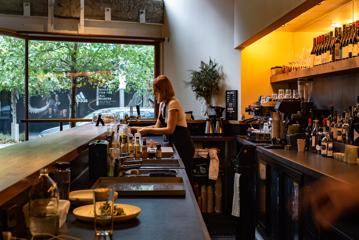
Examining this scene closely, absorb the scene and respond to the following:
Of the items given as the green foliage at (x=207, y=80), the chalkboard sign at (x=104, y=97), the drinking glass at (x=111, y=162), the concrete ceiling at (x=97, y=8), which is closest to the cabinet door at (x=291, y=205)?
the drinking glass at (x=111, y=162)

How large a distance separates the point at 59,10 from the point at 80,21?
36cm

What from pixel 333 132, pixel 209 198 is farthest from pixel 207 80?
pixel 333 132

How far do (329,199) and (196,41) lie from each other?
4.57 m

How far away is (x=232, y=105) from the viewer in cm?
643

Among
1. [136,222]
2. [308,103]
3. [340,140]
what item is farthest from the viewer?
[308,103]

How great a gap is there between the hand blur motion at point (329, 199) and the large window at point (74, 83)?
4.16m

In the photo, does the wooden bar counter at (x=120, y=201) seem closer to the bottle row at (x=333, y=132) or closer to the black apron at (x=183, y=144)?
the bottle row at (x=333, y=132)

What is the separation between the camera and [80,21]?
6.88 m

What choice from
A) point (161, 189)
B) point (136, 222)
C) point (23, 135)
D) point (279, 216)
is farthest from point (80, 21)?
point (136, 222)

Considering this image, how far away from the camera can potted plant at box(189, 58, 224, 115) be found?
6547 millimetres

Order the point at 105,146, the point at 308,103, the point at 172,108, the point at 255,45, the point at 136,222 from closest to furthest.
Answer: the point at 136,222
the point at 105,146
the point at 172,108
the point at 308,103
the point at 255,45

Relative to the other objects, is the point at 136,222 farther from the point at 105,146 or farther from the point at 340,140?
the point at 340,140

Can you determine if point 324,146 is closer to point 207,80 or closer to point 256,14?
point 256,14

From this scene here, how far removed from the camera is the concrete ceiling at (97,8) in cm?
676
